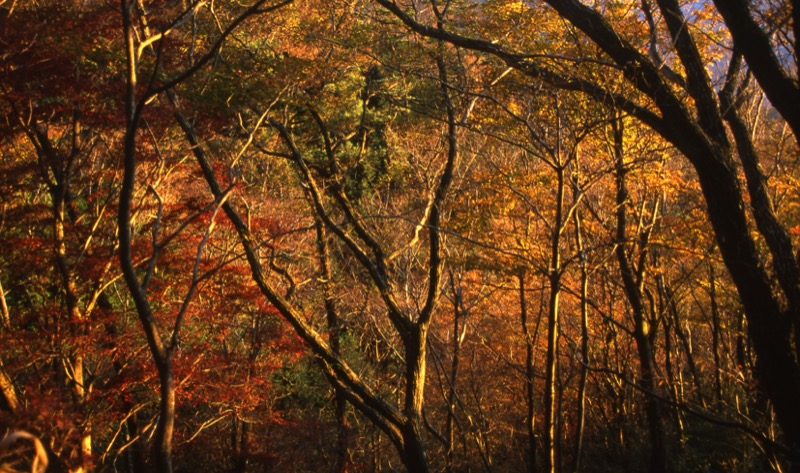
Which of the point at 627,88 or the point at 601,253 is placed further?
the point at 601,253

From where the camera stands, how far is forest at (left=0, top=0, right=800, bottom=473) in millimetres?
3859

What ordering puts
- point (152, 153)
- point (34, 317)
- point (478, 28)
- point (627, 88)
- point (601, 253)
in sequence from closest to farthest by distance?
point (627, 88) → point (34, 317) → point (478, 28) → point (152, 153) → point (601, 253)

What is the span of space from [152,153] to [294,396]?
652 cm

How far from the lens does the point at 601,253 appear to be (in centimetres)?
884

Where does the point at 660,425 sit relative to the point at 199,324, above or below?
below

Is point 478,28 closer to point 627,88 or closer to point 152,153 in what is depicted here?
Answer: point 627,88

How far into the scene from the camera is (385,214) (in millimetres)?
8875

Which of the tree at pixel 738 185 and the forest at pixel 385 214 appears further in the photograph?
the forest at pixel 385 214

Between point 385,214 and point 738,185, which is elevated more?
point 385,214

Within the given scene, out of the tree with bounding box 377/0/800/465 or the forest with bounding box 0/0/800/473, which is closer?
the tree with bounding box 377/0/800/465

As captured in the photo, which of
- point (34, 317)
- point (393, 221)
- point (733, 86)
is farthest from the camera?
point (393, 221)

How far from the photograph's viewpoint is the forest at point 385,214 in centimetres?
386

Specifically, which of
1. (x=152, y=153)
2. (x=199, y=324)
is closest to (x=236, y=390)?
(x=199, y=324)

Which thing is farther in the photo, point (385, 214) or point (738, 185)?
point (385, 214)
